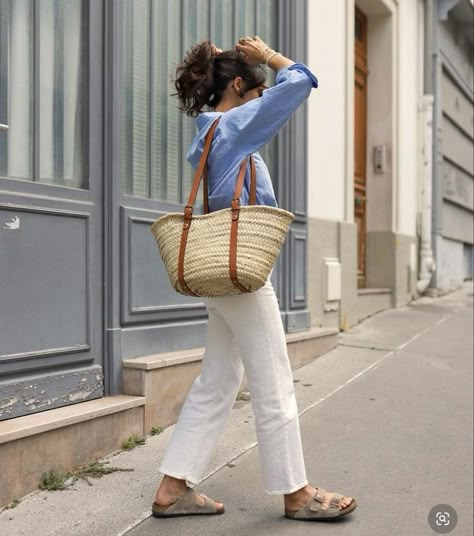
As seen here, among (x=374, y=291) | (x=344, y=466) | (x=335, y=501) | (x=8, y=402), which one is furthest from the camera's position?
(x=374, y=291)

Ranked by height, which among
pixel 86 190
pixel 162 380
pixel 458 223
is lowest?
pixel 162 380

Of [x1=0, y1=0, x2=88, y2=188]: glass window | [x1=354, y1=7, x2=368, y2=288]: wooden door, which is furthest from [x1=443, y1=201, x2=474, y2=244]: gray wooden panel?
[x1=0, y1=0, x2=88, y2=188]: glass window

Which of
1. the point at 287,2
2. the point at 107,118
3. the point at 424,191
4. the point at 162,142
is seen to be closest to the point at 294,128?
the point at 287,2

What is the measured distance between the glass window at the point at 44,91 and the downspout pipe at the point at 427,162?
6973mm

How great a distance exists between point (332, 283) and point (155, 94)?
114 inches

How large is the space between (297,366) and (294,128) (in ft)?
6.34

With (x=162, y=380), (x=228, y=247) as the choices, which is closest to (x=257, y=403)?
(x=228, y=247)

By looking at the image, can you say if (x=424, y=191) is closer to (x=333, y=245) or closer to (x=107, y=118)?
(x=333, y=245)

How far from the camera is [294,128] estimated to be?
5.71m

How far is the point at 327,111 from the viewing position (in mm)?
6547

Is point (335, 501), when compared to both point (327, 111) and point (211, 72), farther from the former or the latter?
point (327, 111)

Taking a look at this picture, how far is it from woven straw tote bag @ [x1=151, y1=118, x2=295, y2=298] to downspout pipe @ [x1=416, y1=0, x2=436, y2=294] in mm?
7654

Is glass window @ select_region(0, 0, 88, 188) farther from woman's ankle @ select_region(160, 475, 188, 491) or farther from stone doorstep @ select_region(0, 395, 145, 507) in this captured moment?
woman's ankle @ select_region(160, 475, 188, 491)

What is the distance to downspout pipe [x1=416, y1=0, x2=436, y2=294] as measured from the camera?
968 centimetres
